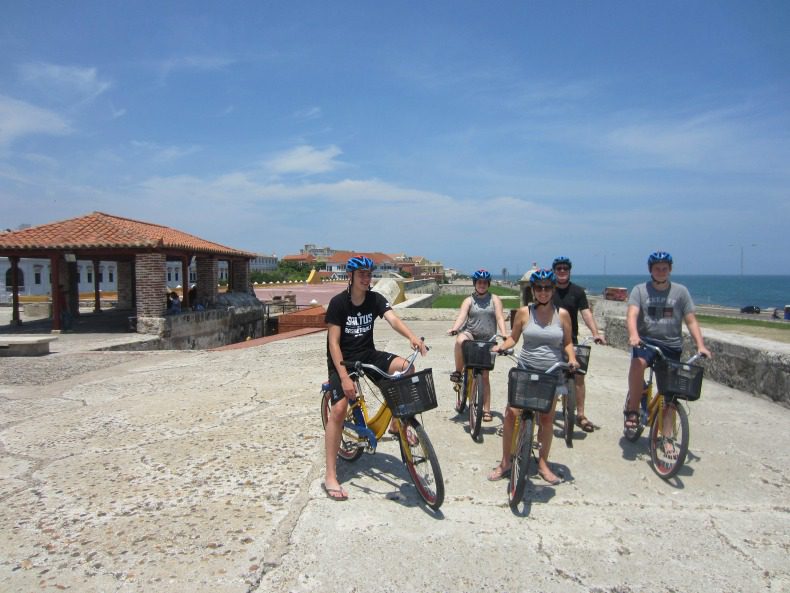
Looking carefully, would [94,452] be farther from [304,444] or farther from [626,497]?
[626,497]

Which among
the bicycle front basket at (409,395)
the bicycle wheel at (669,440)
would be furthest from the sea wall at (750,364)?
the bicycle front basket at (409,395)

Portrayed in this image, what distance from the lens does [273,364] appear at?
924cm

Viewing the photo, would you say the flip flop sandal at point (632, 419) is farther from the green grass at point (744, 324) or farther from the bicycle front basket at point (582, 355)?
the green grass at point (744, 324)

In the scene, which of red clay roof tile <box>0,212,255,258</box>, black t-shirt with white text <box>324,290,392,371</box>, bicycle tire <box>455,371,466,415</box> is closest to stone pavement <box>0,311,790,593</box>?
bicycle tire <box>455,371,466,415</box>

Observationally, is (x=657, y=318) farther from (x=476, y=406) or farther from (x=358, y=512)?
(x=358, y=512)

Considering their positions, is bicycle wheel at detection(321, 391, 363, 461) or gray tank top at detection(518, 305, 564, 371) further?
bicycle wheel at detection(321, 391, 363, 461)

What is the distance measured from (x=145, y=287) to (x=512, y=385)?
49.8ft

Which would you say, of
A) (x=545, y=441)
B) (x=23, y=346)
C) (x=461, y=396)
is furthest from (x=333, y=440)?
(x=23, y=346)

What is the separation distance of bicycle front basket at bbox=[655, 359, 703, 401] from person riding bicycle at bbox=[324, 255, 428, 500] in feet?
6.47

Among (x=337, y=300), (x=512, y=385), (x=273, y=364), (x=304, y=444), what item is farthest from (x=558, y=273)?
(x=273, y=364)

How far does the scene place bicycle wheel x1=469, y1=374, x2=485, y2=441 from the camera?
16.1 ft

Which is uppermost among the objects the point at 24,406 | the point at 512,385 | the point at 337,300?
the point at 337,300

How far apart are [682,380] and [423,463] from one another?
84.9 inches

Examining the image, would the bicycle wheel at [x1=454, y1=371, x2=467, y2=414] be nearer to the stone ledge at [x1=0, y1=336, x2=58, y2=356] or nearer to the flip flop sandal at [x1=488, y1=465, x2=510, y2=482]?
the flip flop sandal at [x1=488, y1=465, x2=510, y2=482]
